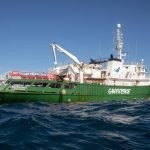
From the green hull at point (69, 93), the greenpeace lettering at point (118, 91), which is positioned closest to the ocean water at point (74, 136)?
the green hull at point (69, 93)

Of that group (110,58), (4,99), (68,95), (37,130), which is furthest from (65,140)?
(110,58)

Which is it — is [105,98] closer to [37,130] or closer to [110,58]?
[110,58]

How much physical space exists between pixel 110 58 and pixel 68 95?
11.7 meters

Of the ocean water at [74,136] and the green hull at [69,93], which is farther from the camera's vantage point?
the green hull at [69,93]

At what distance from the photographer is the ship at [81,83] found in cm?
4253

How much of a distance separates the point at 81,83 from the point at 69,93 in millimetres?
2385

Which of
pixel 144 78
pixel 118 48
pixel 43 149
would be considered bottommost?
pixel 43 149

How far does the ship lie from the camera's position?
42.5m

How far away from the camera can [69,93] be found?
4519 centimetres

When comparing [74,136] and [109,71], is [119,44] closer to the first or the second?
[109,71]

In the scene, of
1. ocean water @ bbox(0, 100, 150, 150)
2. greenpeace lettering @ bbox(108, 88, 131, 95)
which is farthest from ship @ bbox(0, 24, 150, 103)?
ocean water @ bbox(0, 100, 150, 150)

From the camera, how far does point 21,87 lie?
4259 centimetres

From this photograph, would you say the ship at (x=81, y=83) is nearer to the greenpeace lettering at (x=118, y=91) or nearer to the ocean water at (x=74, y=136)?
the greenpeace lettering at (x=118, y=91)

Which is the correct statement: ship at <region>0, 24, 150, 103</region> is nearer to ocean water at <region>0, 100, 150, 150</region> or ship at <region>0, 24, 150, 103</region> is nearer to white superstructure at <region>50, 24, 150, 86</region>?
white superstructure at <region>50, 24, 150, 86</region>
